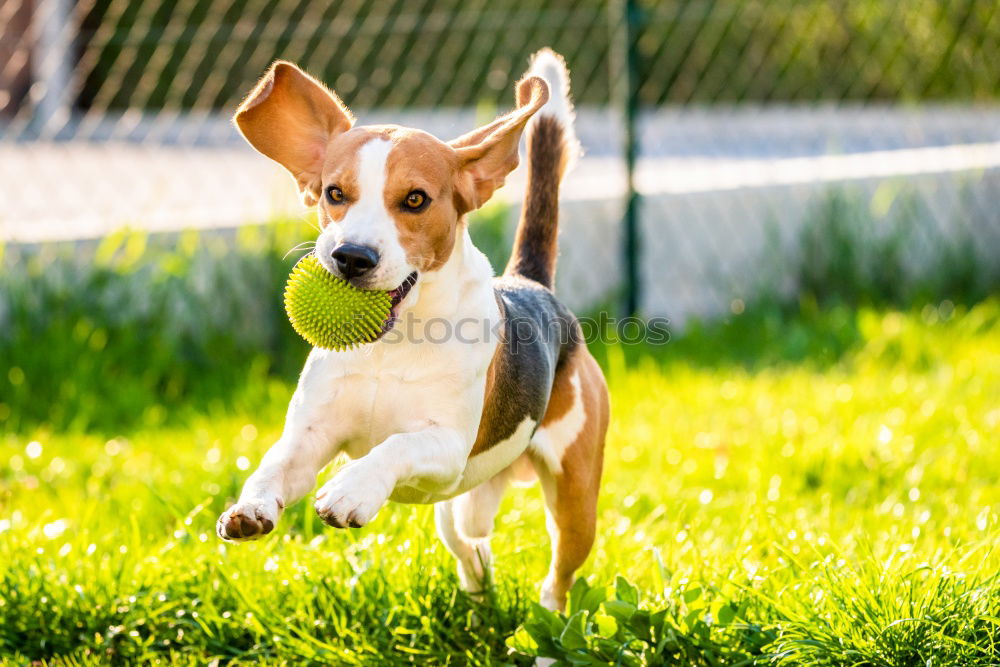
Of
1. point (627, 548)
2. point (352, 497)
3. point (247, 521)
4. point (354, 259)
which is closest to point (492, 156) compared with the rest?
point (354, 259)

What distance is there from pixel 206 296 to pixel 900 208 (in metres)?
4.22

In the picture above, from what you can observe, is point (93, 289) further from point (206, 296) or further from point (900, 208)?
point (900, 208)

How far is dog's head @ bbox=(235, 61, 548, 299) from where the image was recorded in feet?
8.98

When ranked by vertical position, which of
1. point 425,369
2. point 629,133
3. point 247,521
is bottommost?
point 247,521

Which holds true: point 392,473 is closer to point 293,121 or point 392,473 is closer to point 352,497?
point 352,497

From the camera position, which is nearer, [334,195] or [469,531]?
[334,195]

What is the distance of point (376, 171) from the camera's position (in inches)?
111

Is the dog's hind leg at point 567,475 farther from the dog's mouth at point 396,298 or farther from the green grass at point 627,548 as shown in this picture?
the dog's mouth at point 396,298

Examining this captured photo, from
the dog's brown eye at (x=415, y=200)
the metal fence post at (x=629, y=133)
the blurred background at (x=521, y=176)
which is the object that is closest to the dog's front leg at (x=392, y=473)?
the dog's brown eye at (x=415, y=200)

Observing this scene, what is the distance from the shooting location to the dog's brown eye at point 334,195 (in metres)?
2.84

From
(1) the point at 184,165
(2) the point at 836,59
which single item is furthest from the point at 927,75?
(1) the point at 184,165

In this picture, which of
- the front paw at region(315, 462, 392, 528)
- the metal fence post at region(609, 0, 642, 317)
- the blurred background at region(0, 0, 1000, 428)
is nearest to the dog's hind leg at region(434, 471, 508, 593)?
the front paw at region(315, 462, 392, 528)

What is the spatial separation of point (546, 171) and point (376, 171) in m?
0.99

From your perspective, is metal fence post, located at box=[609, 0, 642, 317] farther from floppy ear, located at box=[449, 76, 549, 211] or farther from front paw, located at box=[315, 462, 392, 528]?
front paw, located at box=[315, 462, 392, 528]
